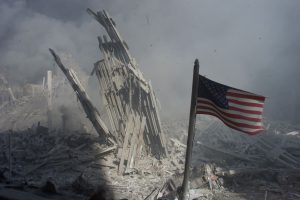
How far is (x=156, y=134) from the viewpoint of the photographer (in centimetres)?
1212

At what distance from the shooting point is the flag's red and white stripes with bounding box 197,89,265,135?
4668 mm

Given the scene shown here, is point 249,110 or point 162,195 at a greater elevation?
point 249,110

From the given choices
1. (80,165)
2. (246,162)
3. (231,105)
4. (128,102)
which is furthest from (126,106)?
(231,105)

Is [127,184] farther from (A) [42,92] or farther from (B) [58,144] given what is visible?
(A) [42,92]

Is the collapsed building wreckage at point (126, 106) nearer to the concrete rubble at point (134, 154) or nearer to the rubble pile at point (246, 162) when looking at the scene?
the concrete rubble at point (134, 154)

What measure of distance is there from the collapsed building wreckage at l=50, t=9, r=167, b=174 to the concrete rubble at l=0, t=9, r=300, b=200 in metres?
0.03

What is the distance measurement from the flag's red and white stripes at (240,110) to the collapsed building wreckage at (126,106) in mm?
7061

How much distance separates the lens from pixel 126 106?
12367 millimetres

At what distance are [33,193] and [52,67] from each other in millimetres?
24132

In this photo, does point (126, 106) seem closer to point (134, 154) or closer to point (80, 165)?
point (134, 154)

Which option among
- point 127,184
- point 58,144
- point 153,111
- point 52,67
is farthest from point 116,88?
point 52,67

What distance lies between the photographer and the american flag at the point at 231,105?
464 centimetres

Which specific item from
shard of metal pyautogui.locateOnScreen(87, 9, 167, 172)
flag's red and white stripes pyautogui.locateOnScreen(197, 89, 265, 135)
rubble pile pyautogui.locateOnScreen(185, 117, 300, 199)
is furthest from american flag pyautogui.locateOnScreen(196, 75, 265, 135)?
shard of metal pyautogui.locateOnScreen(87, 9, 167, 172)

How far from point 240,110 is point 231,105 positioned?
14cm
